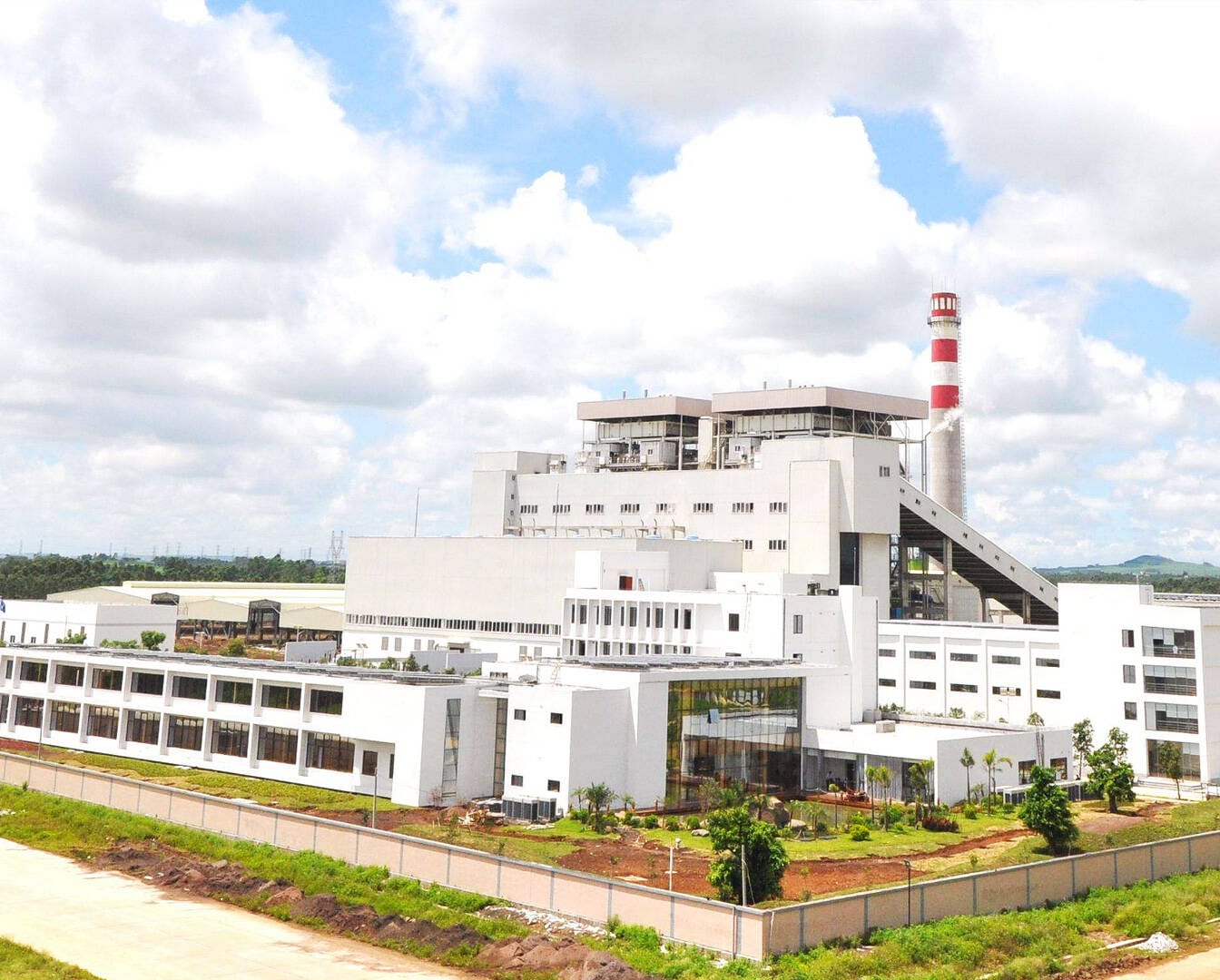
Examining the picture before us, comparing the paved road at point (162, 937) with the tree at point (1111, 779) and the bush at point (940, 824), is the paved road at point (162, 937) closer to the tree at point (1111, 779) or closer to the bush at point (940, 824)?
the bush at point (940, 824)

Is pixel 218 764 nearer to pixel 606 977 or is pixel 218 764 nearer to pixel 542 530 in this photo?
pixel 606 977

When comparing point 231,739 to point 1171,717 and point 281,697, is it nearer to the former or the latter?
point 281,697

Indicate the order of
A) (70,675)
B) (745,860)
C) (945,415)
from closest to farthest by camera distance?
(745,860)
(70,675)
(945,415)

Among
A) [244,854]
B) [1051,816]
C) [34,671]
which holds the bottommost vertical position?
[244,854]

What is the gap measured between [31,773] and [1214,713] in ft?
203

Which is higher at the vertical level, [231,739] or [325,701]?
[325,701]

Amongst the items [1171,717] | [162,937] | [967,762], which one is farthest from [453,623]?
[162,937]

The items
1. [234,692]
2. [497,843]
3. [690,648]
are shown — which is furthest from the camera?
[690,648]

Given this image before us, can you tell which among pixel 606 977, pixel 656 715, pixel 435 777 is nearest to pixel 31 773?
pixel 435 777

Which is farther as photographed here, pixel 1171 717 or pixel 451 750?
pixel 1171 717

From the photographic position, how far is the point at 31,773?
168 feet

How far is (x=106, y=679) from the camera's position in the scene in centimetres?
6506

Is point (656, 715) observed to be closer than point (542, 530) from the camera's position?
Yes

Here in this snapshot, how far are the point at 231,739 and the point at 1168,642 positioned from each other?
52.9 meters
